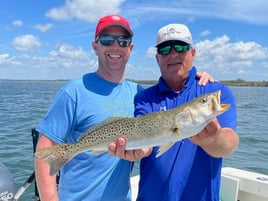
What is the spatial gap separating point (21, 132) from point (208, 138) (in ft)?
55.9

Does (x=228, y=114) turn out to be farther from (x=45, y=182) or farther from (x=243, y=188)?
(x=243, y=188)

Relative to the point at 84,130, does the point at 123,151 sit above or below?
below

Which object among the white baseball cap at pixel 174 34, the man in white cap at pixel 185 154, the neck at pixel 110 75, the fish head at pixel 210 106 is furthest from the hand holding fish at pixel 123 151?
the white baseball cap at pixel 174 34

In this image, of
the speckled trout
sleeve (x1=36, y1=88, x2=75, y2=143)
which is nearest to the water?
sleeve (x1=36, y1=88, x2=75, y2=143)

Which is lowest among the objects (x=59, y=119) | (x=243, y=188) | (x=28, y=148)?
(x=28, y=148)

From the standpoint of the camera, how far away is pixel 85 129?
11.8 feet

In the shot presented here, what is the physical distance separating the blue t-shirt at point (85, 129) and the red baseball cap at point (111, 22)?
0.64m

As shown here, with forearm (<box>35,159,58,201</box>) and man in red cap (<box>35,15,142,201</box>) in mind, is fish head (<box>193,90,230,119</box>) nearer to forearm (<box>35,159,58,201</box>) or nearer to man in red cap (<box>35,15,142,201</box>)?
man in red cap (<box>35,15,142,201</box>)

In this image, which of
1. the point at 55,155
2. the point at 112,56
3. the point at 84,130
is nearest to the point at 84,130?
the point at 84,130

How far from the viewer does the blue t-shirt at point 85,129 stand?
11.5 feet

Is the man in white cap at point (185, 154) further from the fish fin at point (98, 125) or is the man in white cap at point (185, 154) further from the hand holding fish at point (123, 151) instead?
the fish fin at point (98, 125)

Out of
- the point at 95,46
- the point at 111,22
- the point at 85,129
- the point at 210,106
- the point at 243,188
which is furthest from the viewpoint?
the point at 243,188

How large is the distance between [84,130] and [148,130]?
0.79 meters

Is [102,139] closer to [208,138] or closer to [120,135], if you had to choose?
[120,135]
